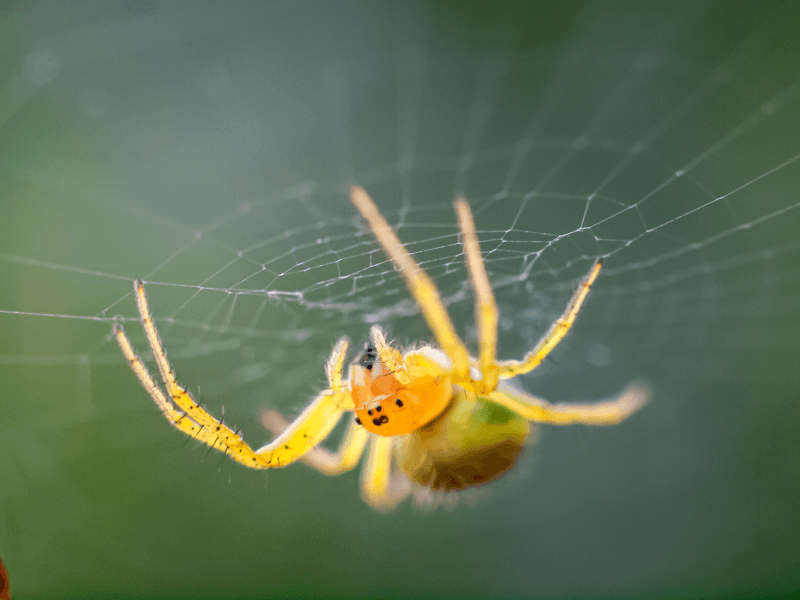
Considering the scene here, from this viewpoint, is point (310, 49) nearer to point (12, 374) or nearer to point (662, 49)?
point (662, 49)

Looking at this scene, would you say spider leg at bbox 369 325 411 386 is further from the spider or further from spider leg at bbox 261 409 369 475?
spider leg at bbox 261 409 369 475

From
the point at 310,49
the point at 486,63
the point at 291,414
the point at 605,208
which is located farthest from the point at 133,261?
the point at 605,208

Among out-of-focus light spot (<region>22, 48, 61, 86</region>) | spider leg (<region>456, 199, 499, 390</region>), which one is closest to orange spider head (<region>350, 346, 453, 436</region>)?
spider leg (<region>456, 199, 499, 390</region>)

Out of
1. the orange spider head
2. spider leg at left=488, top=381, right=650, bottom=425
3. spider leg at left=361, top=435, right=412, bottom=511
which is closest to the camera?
the orange spider head

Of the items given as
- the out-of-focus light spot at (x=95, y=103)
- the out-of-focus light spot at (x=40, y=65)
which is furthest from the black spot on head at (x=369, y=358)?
the out-of-focus light spot at (x=95, y=103)

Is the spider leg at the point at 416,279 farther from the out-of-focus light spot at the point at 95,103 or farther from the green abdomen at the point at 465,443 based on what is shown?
the out-of-focus light spot at the point at 95,103

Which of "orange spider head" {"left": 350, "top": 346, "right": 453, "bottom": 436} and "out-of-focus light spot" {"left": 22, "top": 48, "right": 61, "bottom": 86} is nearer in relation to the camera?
"orange spider head" {"left": 350, "top": 346, "right": 453, "bottom": 436}
